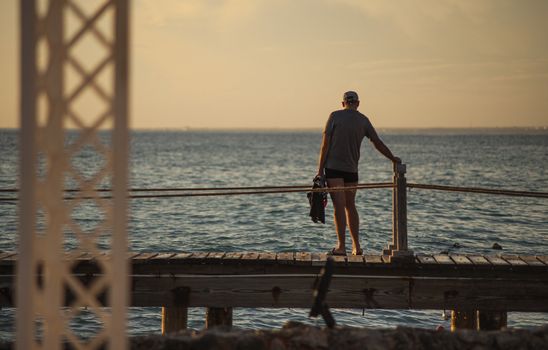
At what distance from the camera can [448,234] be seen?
854 inches

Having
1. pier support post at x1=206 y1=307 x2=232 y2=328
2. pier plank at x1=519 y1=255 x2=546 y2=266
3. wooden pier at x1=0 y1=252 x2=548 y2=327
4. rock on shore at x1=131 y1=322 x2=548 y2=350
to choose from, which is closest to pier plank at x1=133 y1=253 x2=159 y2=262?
wooden pier at x1=0 y1=252 x2=548 y2=327

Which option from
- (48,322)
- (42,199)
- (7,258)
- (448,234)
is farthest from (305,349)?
(448,234)

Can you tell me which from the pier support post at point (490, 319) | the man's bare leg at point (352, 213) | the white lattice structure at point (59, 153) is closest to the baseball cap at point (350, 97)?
A: the man's bare leg at point (352, 213)

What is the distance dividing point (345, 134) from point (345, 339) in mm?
4385

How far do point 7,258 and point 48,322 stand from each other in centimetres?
428

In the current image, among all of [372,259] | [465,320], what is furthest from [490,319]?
[372,259]


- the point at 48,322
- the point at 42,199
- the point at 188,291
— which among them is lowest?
the point at 188,291

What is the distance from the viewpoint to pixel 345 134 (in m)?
8.20

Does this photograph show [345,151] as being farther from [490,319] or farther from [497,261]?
[490,319]

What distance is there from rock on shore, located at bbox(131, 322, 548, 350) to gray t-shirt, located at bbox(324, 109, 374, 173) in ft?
13.5

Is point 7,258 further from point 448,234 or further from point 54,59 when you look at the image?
point 448,234

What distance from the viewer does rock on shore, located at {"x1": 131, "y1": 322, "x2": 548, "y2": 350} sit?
4.14 meters

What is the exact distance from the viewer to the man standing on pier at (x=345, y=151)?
8188mm

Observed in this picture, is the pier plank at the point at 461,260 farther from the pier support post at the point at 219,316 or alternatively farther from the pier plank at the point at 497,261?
the pier support post at the point at 219,316
